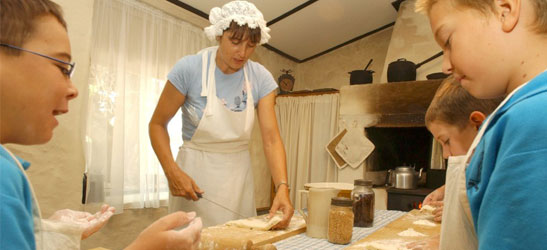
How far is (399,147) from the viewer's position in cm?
429

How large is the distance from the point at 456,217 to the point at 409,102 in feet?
10.1

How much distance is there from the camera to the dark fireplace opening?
3.99 meters

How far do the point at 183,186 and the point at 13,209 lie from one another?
108cm

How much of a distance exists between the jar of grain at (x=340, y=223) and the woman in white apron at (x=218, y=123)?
479 mm

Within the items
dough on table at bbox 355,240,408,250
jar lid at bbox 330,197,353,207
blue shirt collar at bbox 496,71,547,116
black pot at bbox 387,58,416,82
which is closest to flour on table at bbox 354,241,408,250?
dough on table at bbox 355,240,408,250

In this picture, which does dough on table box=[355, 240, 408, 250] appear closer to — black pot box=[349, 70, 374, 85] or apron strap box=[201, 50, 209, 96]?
apron strap box=[201, 50, 209, 96]

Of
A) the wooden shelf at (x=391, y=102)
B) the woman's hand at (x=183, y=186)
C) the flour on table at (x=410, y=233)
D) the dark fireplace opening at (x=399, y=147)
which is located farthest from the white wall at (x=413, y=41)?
the woman's hand at (x=183, y=186)

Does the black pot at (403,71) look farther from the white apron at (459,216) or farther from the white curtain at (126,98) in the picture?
the white apron at (459,216)

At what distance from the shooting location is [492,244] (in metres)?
0.48

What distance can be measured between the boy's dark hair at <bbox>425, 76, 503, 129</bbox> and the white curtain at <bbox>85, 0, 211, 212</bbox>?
2.39m

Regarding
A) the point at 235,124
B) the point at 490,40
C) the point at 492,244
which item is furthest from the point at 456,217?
the point at 235,124

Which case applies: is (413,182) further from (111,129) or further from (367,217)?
(111,129)

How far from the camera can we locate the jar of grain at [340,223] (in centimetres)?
111

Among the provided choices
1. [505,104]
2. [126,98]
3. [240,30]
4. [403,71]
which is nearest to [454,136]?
[505,104]
